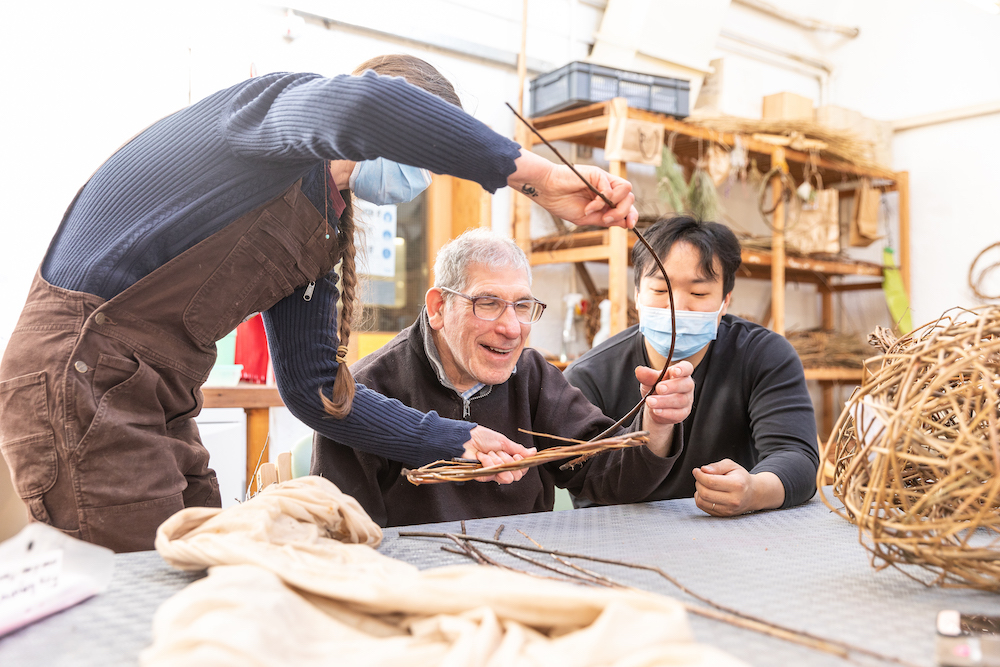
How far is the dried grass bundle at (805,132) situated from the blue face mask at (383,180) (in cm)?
314

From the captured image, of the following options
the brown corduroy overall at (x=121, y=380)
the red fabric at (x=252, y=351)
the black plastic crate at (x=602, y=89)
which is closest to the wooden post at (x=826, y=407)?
the black plastic crate at (x=602, y=89)

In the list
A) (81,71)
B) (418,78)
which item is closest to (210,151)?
(418,78)

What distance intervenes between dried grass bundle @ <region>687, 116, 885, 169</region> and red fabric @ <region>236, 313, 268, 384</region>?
2.69 m

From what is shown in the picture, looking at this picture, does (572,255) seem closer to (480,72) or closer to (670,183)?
(670,183)

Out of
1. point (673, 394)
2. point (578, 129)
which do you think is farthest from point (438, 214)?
point (673, 394)

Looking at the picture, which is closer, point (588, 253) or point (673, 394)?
point (673, 394)

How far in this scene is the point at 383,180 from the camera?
4.70 ft

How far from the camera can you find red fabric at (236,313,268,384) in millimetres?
3000

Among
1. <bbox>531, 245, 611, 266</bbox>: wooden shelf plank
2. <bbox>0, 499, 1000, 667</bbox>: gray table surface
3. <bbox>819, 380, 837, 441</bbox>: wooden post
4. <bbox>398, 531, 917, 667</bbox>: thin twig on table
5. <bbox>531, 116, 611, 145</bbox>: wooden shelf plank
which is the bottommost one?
<bbox>819, 380, 837, 441</bbox>: wooden post

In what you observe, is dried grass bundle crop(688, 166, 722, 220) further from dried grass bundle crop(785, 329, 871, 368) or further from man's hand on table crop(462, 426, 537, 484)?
man's hand on table crop(462, 426, 537, 484)

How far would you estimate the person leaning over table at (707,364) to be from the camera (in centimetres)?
187

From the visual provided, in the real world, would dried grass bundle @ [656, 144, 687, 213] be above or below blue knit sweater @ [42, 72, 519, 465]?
above

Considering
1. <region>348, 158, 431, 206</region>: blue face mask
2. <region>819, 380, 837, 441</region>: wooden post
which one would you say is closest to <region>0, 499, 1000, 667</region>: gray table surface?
<region>348, 158, 431, 206</region>: blue face mask

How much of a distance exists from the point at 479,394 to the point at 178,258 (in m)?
0.87
